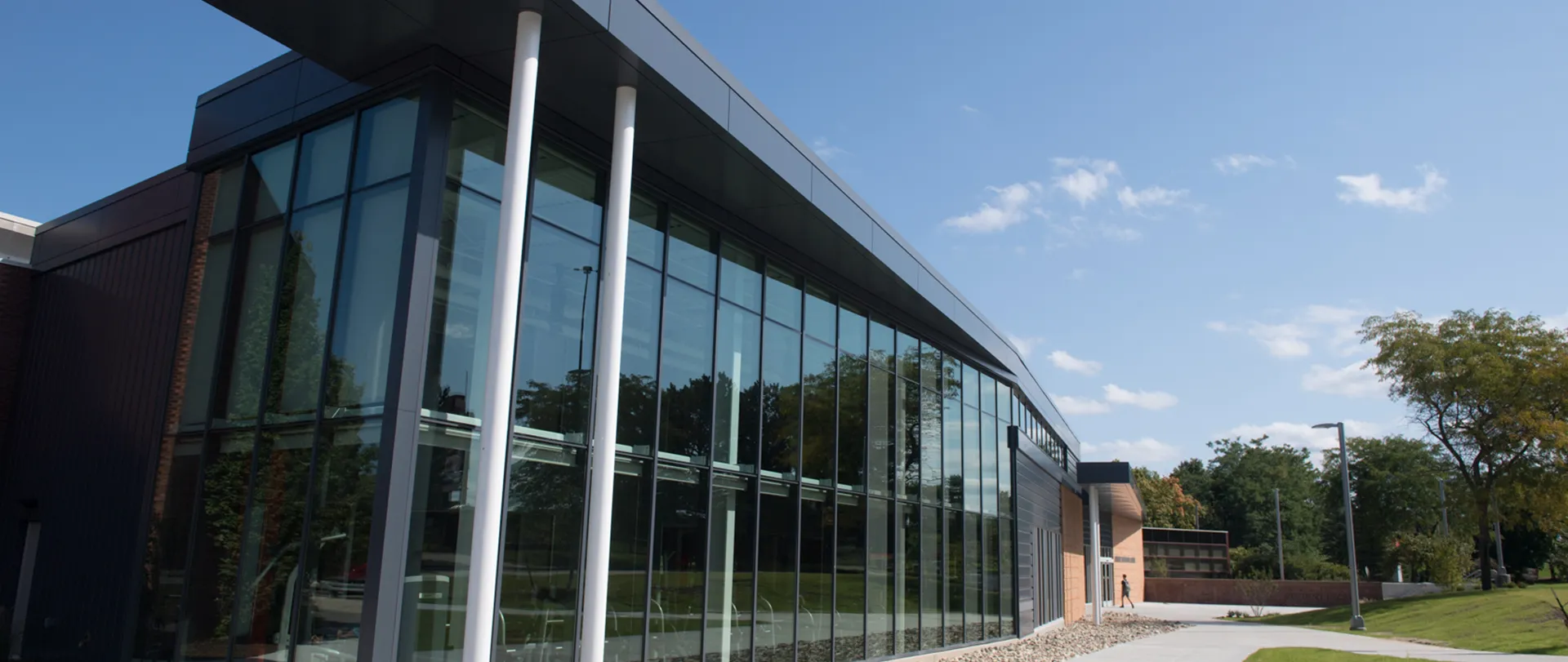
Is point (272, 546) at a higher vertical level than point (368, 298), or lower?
lower

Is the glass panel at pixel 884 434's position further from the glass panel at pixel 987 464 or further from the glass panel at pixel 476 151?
the glass panel at pixel 476 151

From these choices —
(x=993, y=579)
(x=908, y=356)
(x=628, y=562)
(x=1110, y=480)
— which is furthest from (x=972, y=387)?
(x=1110, y=480)

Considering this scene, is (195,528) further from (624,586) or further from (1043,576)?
(1043,576)

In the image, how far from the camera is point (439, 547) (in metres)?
9.46

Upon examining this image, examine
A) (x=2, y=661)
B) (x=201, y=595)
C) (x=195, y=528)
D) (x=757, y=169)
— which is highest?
(x=757, y=169)

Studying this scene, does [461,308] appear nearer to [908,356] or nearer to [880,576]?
[880,576]

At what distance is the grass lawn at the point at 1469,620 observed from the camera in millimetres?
24781

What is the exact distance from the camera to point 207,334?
1198 cm

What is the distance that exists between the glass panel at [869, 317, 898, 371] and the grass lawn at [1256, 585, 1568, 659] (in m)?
15.6

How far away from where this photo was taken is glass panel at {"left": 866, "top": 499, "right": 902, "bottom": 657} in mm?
17250

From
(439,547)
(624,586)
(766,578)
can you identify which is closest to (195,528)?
(439,547)

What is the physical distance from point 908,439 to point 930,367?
223cm

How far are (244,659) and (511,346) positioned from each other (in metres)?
4.31

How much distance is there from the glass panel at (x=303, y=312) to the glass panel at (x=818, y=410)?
295 inches
